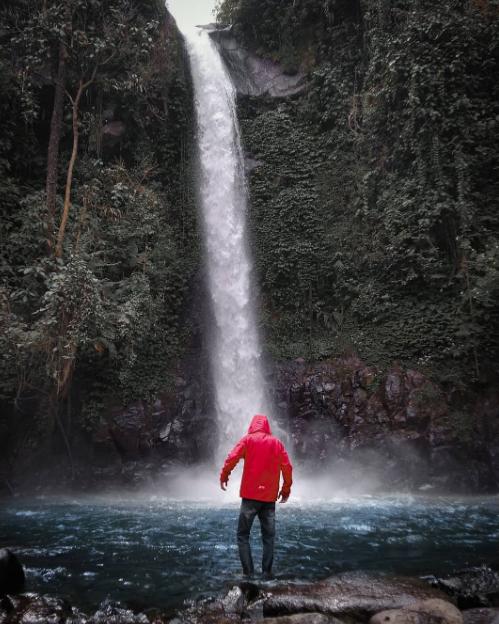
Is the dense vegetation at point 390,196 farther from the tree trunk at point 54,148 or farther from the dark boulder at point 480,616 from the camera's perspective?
the dark boulder at point 480,616

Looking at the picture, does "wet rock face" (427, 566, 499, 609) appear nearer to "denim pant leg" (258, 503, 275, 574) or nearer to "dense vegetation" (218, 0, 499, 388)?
"denim pant leg" (258, 503, 275, 574)

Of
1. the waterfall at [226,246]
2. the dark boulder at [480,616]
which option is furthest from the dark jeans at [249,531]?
the waterfall at [226,246]

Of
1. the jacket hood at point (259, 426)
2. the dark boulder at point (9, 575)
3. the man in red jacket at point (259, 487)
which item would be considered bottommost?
the dark boulder at point (9, 575)

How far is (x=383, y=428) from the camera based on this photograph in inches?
474

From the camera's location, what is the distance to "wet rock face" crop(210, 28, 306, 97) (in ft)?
61.2

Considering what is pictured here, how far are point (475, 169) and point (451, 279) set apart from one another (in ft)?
10.3

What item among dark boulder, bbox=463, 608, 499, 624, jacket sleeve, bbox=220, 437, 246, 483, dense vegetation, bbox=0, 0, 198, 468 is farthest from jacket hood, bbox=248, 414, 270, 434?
dense vegetation, bbox=0, 0, 198, 468

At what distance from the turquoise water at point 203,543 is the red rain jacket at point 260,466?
0.99 m

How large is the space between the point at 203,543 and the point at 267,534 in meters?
1.85

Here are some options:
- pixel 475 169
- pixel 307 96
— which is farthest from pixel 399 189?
pixel 307 96

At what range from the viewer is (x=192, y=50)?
19.2 metres

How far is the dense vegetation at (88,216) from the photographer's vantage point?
1097 centimetres

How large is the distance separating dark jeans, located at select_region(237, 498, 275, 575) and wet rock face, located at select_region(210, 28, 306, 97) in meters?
16.6

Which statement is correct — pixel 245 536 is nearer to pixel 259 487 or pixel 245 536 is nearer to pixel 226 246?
pixel 259 487
